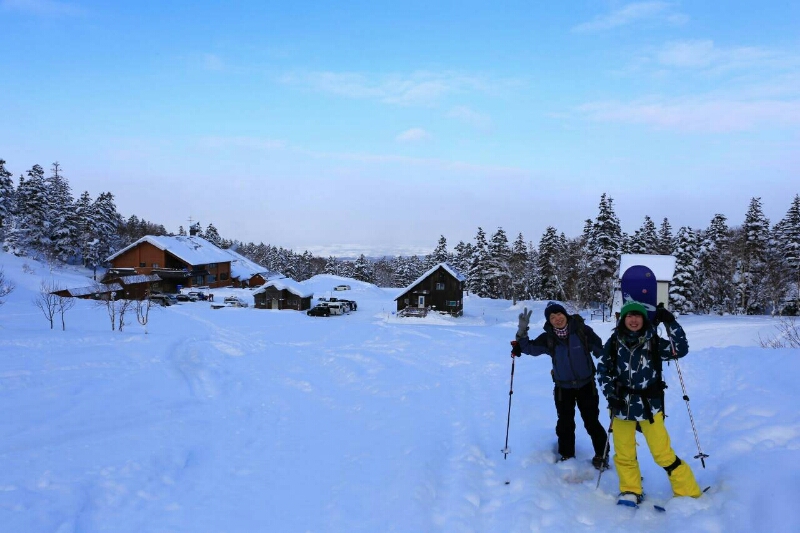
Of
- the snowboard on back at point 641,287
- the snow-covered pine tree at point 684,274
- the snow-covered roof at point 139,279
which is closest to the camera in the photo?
the snowboard on back at point 641,287

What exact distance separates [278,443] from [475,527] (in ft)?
14.5

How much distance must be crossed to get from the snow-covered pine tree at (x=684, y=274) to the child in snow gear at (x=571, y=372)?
1655 inches

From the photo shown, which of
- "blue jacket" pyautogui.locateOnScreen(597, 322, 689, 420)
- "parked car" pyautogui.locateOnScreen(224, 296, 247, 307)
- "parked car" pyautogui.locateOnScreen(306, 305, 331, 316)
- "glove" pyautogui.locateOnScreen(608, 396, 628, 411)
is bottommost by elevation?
"parked car" pyautogui.locateOnScreen(306, 305, 331, 316)

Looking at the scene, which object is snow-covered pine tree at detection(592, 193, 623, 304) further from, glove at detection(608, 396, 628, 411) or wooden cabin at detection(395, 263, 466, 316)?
glove at detection(608, 396, 628, 411)

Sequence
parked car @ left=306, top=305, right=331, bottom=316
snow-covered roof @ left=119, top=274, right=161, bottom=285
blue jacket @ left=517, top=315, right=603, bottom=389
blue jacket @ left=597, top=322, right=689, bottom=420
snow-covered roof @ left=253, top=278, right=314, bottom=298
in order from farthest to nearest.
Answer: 1. snow-covered roof @ left=119, top=274, right=161, bottom=285
2. snow-covered roof @ left=253, top=278, right=314, bottom=298
3. parked car @ left=306, top=305, right=331, bottom=316
4. blue jacket @ left=517, top=315, right=603, bottom=389
5. blue jacket @ left=597, top=322, right=689, bottom=420

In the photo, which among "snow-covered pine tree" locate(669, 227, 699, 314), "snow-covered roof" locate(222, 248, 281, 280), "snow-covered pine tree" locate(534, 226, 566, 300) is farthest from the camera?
"snow-covered roof" locate(222, 248, 281, 280)

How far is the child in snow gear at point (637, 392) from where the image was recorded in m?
4.29

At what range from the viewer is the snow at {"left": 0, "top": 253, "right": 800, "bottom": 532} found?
4586mm

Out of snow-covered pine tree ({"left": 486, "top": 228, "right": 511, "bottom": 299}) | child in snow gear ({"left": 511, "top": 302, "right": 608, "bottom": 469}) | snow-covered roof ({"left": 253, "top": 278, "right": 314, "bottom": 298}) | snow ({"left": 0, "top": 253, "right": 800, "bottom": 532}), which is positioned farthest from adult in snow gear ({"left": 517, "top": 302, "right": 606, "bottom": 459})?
snow-covered pine tree ({"left": 486, "top": 228, "right": 511, "bottom": 299})

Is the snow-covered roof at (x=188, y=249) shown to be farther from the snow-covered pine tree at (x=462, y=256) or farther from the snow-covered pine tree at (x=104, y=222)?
the snow-covered pine tree at (x=462, y=256)

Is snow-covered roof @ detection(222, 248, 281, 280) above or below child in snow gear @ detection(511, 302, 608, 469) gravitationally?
above

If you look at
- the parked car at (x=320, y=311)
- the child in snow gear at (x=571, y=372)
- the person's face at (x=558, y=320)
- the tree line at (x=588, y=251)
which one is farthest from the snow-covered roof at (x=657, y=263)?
the parked car at (x=320, y=311)

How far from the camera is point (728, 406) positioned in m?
6.78

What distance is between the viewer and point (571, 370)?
545cm
